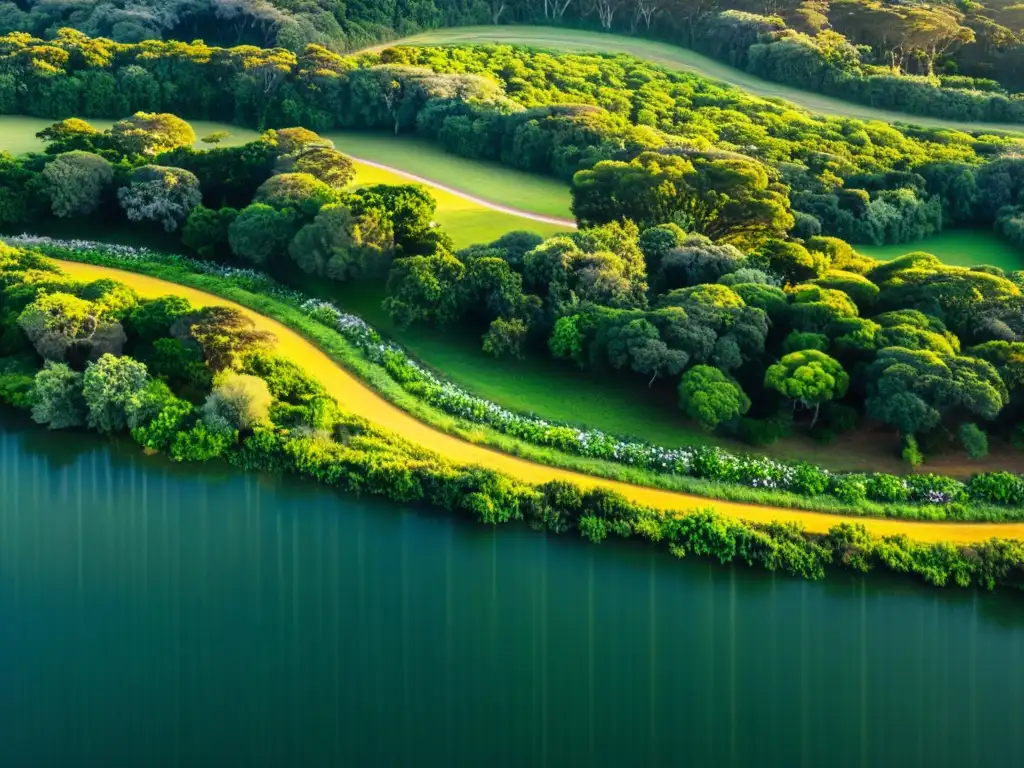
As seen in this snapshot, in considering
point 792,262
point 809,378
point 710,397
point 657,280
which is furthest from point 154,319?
point 792,262

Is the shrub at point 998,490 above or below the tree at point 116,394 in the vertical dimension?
above

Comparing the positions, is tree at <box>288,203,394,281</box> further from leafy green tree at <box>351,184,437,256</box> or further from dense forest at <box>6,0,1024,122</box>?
dense forest at <box>6,0,1024,122</box>

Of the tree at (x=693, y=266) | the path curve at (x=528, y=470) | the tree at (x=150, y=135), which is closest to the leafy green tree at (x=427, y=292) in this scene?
the path curve at (x=528, y=470)

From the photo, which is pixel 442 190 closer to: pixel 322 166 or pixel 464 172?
pixel 464 172

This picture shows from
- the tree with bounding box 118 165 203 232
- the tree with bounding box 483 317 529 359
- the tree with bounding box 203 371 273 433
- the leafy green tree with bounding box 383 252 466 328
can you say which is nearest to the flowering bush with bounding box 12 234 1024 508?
the leafy green tree with bounding box 383 252 466 328

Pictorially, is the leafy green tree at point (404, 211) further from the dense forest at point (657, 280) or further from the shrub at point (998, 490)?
the shrub at point (998, 490)
